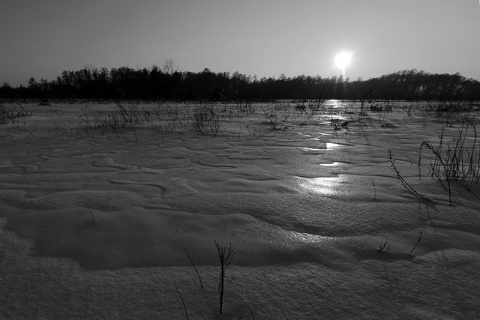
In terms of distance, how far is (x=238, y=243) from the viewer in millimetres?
1212

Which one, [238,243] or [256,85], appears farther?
[256,85]

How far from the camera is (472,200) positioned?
65.9 inches

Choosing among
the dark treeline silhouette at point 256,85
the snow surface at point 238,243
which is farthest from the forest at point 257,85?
the snow surface at point 238,243

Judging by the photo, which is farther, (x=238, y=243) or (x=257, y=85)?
(x=257, y=85)

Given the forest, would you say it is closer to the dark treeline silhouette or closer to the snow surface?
the dark treeline silhouette

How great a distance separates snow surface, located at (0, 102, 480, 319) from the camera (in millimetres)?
854

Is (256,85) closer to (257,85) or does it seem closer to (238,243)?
(257,85)

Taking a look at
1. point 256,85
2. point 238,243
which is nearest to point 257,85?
point 256,85

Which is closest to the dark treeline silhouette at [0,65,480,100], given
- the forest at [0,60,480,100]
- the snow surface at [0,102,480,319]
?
the forest at [0,60,480,100]

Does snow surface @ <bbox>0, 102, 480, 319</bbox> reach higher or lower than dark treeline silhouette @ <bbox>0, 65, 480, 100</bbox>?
lower

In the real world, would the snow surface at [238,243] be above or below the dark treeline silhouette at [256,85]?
below

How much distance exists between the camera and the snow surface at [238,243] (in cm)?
85

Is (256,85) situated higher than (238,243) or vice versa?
(256,85)

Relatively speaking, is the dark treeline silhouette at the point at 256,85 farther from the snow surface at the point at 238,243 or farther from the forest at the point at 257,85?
the snow surface at the point at 238,243
